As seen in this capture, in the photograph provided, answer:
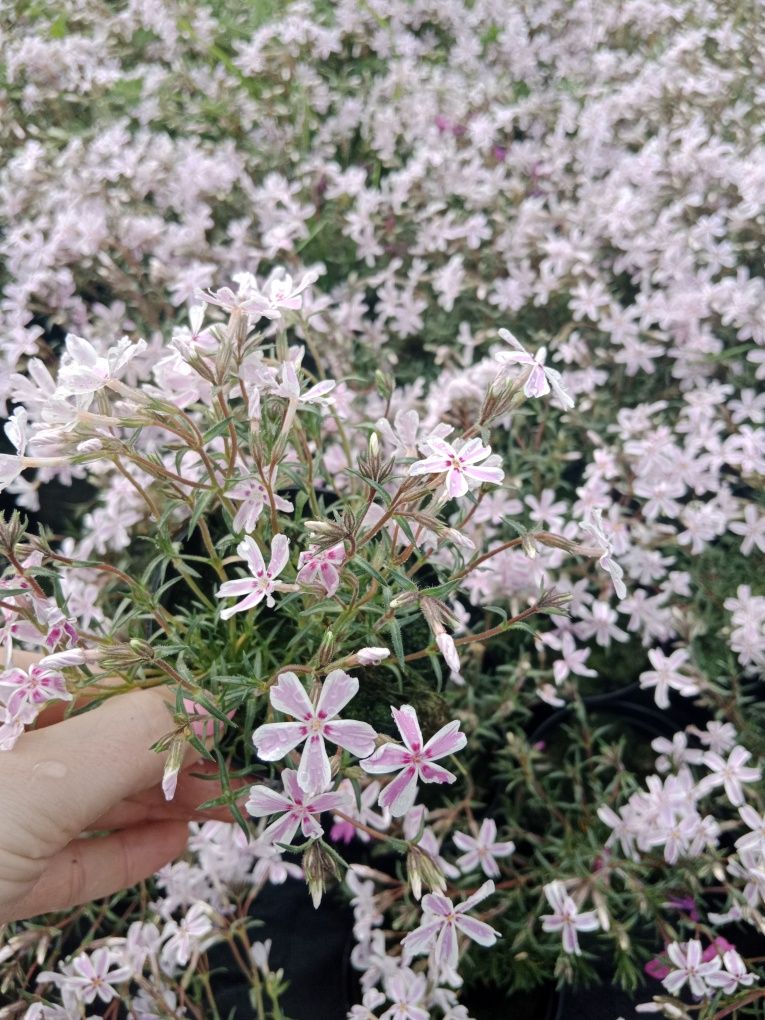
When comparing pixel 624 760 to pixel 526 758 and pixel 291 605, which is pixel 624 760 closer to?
pixel 526 758

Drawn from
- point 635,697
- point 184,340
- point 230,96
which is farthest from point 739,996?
point 230,96

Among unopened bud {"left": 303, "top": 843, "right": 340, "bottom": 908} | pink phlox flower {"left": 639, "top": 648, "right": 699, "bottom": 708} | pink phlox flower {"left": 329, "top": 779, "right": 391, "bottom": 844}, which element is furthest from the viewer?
pink phlox flower {"left": 639, "top": 648, "right": 699, "bottom": 708}

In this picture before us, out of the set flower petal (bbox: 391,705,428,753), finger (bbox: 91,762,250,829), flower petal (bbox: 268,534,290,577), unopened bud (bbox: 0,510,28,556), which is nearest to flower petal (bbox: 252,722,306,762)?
flower petal (bbox: 391,705,428,753)

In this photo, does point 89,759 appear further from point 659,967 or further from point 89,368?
point 659,967

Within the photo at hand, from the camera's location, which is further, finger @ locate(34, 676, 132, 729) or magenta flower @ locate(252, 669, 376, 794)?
finger @ locate(34, 676, 132, 729)

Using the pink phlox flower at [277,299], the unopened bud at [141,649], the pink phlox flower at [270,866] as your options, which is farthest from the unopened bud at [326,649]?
the pink phlox flower at [270,866]

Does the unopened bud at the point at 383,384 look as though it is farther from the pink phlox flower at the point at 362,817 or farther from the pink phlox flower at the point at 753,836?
the pink phlox flower at the point at 753,836

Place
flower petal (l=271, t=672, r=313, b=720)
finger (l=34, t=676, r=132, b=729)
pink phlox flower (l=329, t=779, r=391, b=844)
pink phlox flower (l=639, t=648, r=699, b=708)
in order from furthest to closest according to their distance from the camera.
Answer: pink phlox flower (l=639, t=648, r=699, b=708) < pink phlox flower (l=329, t=779, r=391, b=844) < finger (l=34, t=676, r=132, b=729) < flower petal (l=271, t=672, r=313, b=720)

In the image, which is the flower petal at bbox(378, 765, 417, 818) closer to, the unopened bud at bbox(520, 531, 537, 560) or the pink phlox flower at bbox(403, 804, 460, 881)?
the unopened bud at bbox(520, 531, 537, 560)
